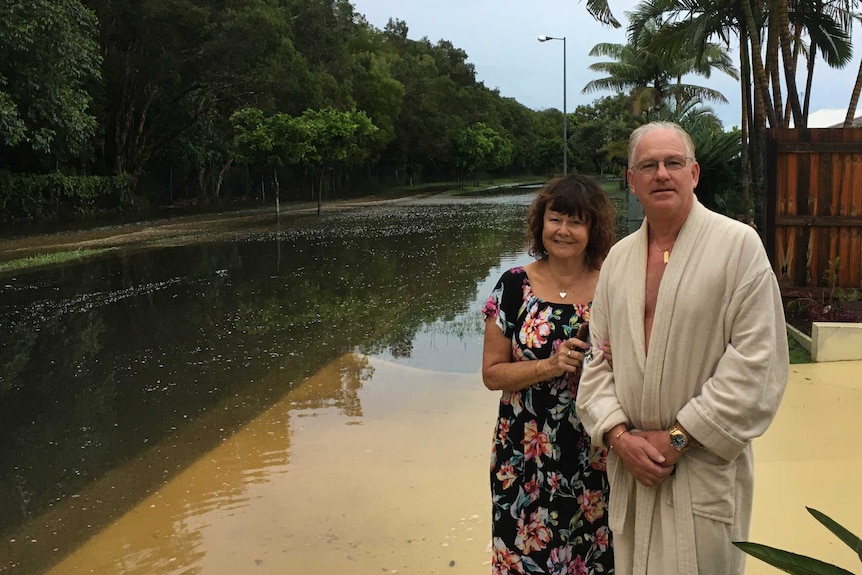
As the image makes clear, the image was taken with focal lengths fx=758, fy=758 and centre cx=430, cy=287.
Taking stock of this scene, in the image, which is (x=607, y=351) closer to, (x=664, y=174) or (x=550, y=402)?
(x=550, y=402)

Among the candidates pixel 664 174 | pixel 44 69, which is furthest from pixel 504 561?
pixel 44 69

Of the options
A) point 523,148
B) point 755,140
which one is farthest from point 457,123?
point 755,140

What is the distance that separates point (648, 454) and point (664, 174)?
28.9 inches

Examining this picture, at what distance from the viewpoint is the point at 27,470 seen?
188 inches

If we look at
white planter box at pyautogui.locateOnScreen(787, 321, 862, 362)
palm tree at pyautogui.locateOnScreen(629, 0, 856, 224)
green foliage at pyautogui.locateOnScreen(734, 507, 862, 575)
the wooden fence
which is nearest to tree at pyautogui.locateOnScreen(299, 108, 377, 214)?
palm tree at pyautogui.locateOnScreen(629, 0, 856, 224)

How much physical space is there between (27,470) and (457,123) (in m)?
52.1

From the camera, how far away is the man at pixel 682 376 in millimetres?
1838

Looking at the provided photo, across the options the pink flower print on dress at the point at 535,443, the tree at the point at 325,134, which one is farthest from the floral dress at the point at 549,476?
the tree at the point at 325,134

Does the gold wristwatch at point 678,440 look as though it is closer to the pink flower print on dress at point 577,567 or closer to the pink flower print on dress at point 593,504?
the pink flower print on dress at point 593,504

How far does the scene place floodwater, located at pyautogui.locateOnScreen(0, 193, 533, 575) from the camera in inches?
144

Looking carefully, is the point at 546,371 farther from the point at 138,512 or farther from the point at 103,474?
the point at 103,474

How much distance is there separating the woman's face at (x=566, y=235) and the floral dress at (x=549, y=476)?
17cm

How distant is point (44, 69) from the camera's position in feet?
60.8

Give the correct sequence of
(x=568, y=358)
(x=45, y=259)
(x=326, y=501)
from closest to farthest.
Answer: (x=568, y=358)
(x=326, y=501)
(x=45, y=259)
